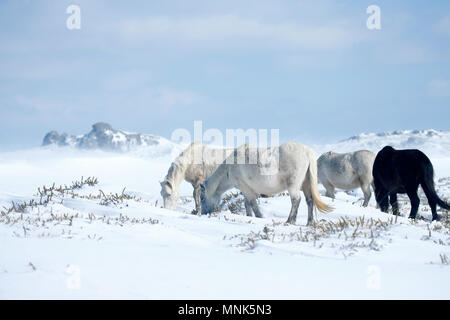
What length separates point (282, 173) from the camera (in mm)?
10695

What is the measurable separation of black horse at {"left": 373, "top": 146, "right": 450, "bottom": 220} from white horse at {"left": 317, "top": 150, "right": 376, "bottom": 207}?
15.9 feet

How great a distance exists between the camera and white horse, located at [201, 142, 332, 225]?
10.6 m

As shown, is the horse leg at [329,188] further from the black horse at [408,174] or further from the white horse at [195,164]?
the black horse at [408,174]

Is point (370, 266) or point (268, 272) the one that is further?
point (370, 266)

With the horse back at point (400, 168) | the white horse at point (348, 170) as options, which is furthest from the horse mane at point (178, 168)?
the horse back at point (400, 168)

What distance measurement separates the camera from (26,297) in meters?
3.86

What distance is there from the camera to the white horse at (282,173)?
418 inches

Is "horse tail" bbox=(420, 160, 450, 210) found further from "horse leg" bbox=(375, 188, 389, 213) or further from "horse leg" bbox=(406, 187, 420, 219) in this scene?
"horse leg" bbox=(375, 188, 389, 213)

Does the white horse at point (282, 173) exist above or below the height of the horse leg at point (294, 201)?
above

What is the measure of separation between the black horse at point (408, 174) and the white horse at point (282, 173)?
179 cm

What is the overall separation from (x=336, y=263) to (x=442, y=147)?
51.3 meters

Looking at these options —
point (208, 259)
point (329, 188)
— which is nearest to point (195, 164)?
point (329, 188)
